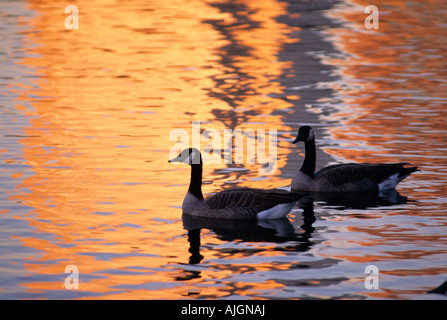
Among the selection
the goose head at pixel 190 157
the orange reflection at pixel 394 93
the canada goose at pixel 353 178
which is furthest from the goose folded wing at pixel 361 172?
the goose head at pixel 190 157

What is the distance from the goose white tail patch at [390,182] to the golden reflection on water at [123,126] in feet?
11.0

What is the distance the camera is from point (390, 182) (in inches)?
773

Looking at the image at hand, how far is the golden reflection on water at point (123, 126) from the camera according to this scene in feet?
48.8

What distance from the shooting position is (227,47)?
4450 centimetres

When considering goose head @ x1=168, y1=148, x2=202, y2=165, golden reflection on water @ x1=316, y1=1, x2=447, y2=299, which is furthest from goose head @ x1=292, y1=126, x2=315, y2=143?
goose head @ x1=168, y1=148, x2=202, y2=165

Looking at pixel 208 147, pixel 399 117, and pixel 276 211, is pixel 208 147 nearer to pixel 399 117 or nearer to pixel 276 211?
pixel 276 211

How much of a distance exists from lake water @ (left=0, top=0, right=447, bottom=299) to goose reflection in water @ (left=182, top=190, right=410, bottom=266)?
6 cm

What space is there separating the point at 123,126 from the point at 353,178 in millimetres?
9558

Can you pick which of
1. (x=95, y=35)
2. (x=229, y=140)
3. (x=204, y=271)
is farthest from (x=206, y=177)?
(x=95, y=35)

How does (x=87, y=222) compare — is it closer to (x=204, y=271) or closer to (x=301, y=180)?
(x=204, y=271)

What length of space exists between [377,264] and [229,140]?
36.7 feet

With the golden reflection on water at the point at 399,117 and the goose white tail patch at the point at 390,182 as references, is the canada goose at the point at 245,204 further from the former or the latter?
the goose white tail patch at the point at 390,182

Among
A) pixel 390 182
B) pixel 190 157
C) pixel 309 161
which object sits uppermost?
pixel 190 157

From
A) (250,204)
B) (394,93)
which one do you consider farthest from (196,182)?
(394,93)
